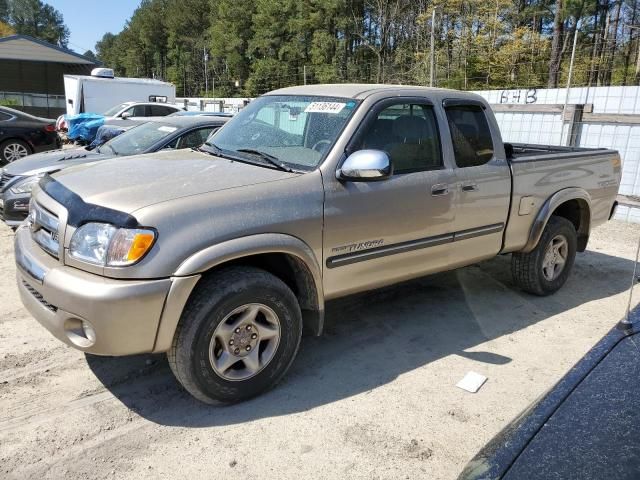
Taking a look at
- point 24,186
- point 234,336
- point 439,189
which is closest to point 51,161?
point 24,186

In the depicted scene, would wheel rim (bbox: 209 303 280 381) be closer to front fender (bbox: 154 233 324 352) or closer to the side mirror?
front fender (bbox: 154 233 324 352)

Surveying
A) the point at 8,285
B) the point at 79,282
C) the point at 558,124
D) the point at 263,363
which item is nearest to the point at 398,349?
the point at 263,363

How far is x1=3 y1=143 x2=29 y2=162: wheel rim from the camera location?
37.9 ft

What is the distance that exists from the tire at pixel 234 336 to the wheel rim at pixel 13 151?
10.8m

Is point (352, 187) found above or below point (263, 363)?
above

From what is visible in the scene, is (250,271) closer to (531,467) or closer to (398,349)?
(398,349)

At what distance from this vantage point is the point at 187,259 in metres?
2.79

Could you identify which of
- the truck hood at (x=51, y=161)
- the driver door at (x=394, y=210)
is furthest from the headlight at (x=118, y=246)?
the truck hood at (x=51, y=161)

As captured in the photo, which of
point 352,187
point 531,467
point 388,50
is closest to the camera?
point 531,467

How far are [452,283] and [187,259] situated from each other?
3.50 m

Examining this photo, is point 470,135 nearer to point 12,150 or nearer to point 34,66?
point 12,150

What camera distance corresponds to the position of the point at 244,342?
3156 millimetres

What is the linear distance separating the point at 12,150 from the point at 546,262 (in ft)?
37.2

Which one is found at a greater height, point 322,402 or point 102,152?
point 102,152
